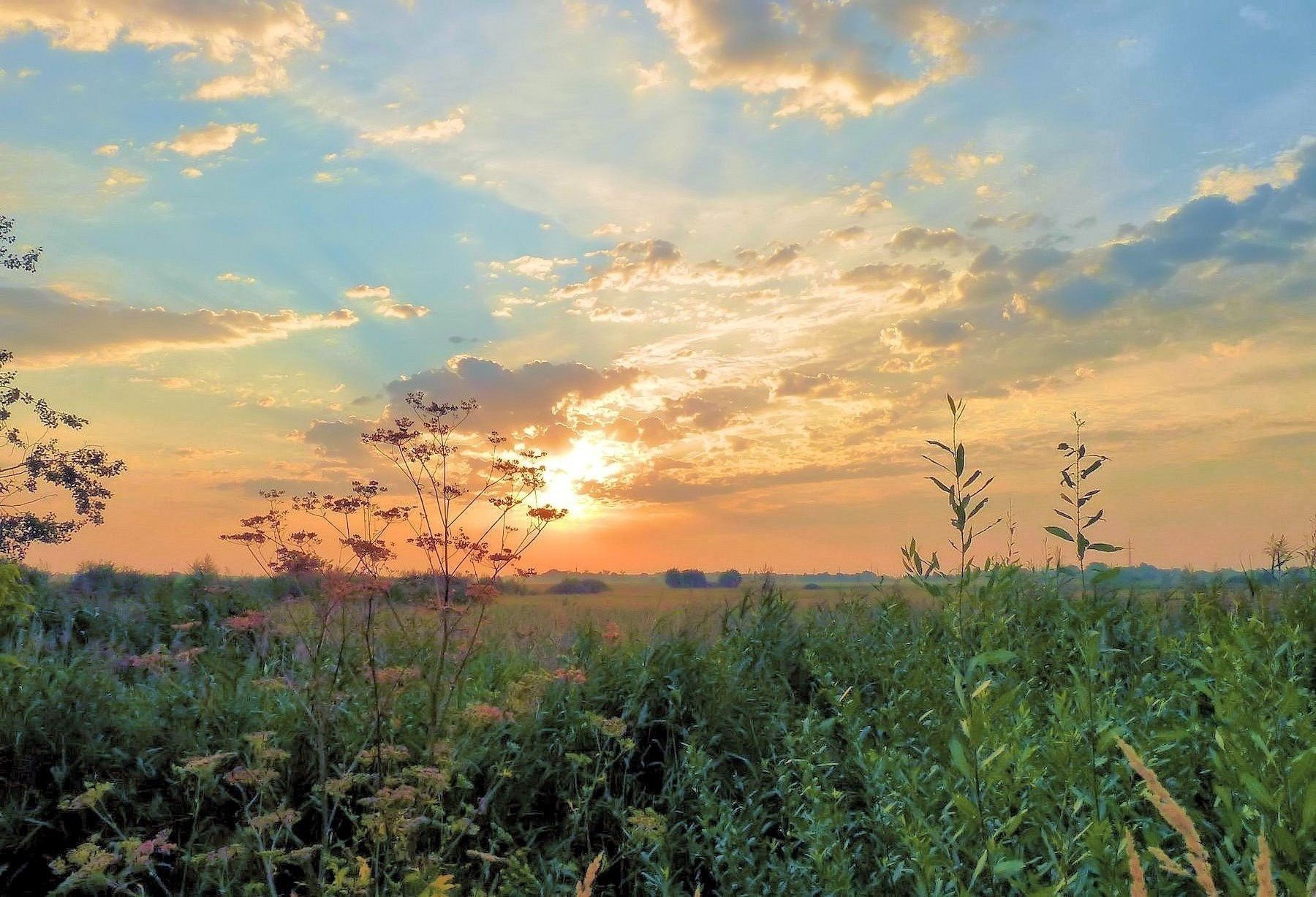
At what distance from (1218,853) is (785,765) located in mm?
2998

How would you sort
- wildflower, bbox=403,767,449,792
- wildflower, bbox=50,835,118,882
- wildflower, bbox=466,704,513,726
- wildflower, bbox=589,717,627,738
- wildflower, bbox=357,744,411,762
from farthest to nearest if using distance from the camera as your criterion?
wildflower, bbox=589,717,627,738 < wildflower, bbox=466,704,513,726 < wildflower, bbox=357,744,411,762 < wildflower, bbox=403,767,449,792 < wildflower, bbox=50,835,118,882

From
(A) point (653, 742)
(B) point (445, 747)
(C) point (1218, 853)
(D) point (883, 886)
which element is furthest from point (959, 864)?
(A) point (653, 742)

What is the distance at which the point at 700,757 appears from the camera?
505 cm

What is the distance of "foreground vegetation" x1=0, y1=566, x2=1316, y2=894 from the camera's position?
3.58m

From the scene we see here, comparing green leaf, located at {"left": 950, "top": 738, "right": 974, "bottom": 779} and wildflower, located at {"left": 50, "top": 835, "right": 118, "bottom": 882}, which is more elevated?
green leaf, located at {"left": 950, "top": 738, "right": 974, "bottom": 779}

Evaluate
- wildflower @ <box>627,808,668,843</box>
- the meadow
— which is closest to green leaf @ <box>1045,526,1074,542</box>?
the meadow

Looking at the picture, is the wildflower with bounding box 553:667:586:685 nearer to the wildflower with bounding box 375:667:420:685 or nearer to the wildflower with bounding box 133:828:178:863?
the wildflower with bounding box 375:667:420:685

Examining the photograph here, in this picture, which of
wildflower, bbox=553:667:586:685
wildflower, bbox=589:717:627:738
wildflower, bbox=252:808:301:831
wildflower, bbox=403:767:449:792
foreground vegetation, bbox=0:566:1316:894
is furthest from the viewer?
wildflower, bbox=553:667:586:685

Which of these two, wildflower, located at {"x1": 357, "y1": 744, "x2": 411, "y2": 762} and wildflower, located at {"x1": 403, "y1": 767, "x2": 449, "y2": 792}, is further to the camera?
wildflower, located at {"x1": 357, "y1": 744, "x2": 411, "y2": 762}

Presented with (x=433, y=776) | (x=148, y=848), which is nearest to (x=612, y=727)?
(x=433, y=776)

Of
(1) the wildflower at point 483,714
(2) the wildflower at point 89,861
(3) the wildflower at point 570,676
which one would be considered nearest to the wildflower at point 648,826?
(1) the wildflower at point 483,714

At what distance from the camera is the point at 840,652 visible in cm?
759

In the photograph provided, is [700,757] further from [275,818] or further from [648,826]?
[275,818]

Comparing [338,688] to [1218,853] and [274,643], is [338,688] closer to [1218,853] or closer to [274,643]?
[274,643]
